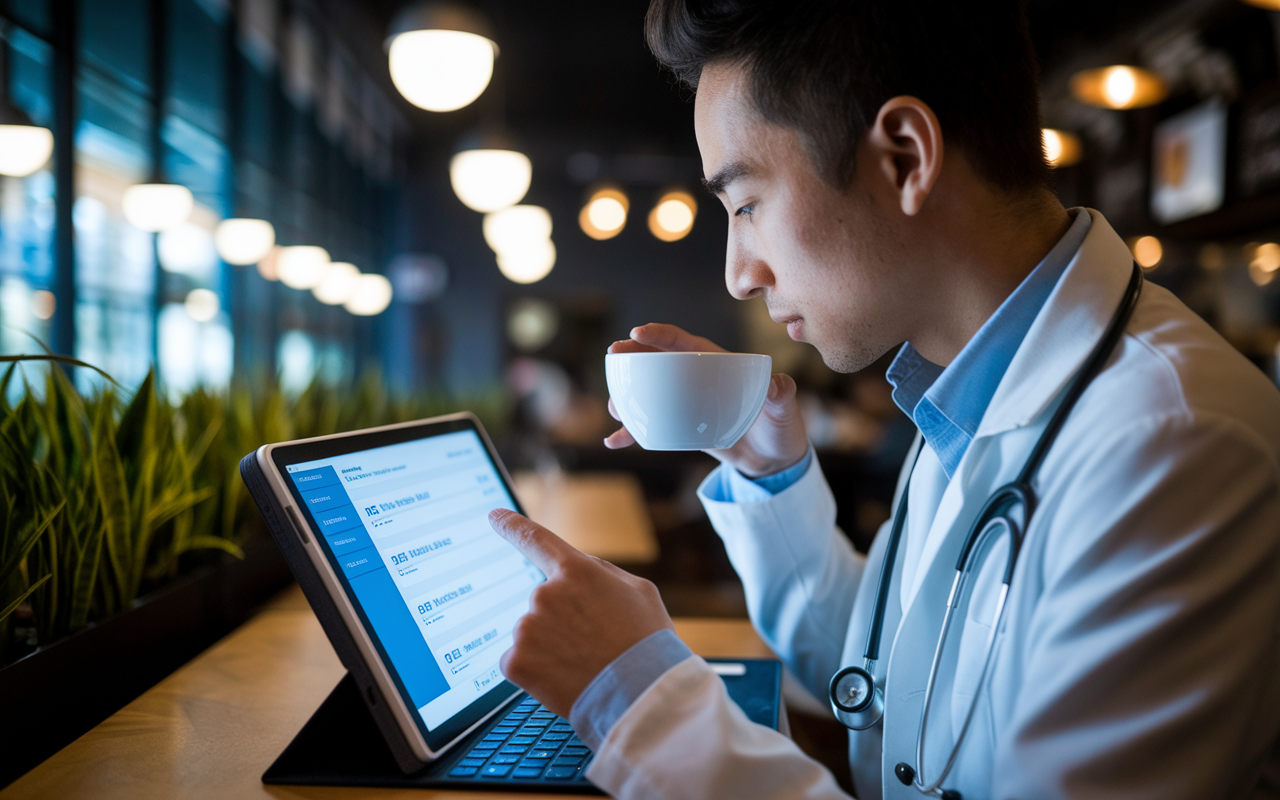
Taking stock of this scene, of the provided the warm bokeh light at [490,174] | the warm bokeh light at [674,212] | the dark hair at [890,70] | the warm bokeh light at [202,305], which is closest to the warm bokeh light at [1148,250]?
the warm bokeh light at [490,174]

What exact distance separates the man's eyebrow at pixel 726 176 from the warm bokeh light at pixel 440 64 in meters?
2.14

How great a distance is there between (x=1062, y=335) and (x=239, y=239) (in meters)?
5.31

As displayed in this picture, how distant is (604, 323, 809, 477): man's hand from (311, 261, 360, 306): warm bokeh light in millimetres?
6526

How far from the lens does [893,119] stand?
789 millimetres

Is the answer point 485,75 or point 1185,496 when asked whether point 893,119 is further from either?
point 485,75

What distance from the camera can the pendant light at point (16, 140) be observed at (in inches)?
117

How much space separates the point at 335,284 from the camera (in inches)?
285

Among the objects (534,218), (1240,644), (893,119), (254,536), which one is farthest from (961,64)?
(534,218)

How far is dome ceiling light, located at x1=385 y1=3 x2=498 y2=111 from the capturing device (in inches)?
105

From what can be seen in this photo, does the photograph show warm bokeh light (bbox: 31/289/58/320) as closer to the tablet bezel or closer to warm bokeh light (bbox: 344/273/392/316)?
the tablet bezel

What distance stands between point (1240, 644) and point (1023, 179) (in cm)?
51

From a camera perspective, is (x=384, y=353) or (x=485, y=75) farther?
(x=384, y=353)

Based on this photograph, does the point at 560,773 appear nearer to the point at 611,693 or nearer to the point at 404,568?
the point at 611,693

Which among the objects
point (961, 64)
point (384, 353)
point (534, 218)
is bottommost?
point (384, 353)
